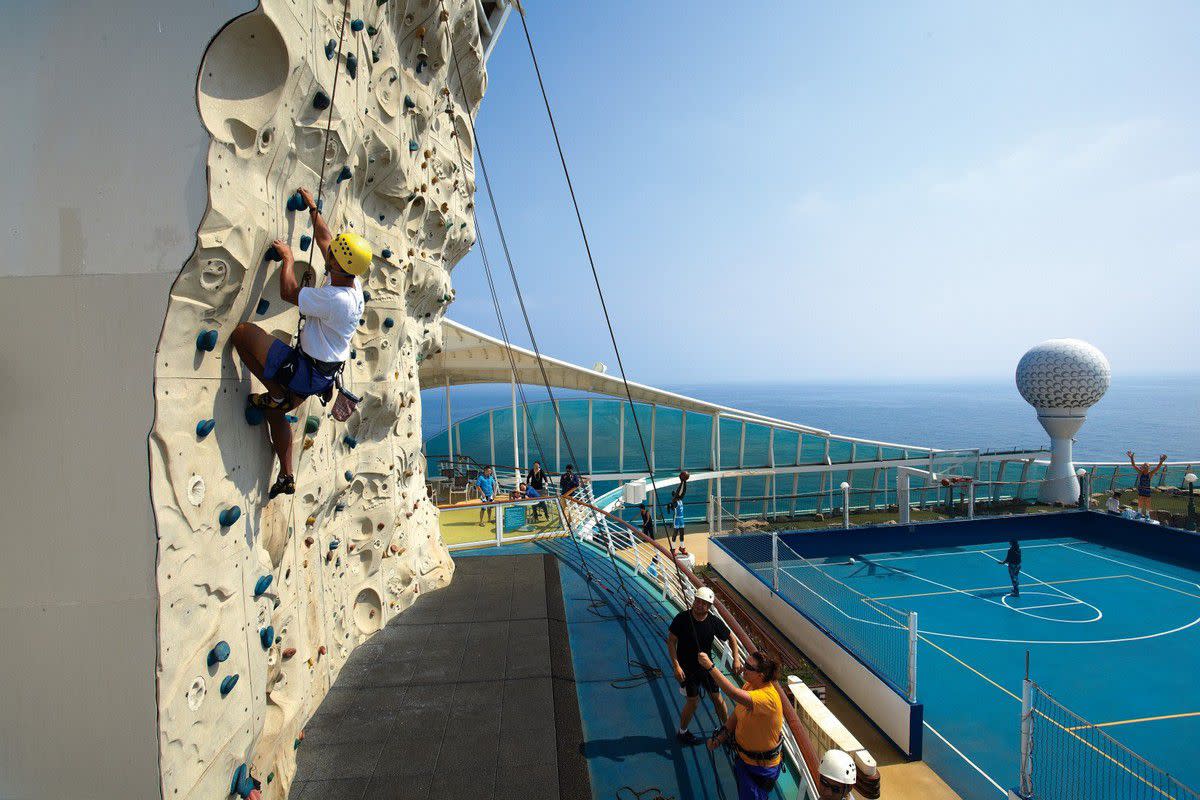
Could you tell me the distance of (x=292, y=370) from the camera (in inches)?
125

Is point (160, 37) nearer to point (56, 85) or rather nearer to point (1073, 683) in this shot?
point (56, 85)

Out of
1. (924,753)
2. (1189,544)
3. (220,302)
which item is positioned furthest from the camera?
(1189,544)

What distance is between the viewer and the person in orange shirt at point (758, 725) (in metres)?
3.39

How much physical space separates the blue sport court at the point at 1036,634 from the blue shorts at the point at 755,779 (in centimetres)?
270

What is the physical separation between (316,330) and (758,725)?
3208 mm

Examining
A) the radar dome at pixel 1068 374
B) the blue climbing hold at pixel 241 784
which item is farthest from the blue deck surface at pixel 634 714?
the radar dome at pixel 1068 374

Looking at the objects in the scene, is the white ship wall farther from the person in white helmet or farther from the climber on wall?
the person in white helmet

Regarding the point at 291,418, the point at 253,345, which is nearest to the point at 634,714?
the point at 291,418

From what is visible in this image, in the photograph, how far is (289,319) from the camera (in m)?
3.71

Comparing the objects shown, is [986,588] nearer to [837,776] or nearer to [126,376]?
[837,776]

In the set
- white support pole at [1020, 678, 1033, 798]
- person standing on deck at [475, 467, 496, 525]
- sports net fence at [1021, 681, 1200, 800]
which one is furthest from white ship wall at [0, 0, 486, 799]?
person standing on deck at [475, 467, 496, 525]

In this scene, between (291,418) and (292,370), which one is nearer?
(292,370)

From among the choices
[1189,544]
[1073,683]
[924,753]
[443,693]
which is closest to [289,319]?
[443,693]

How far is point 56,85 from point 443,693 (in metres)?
4.66
